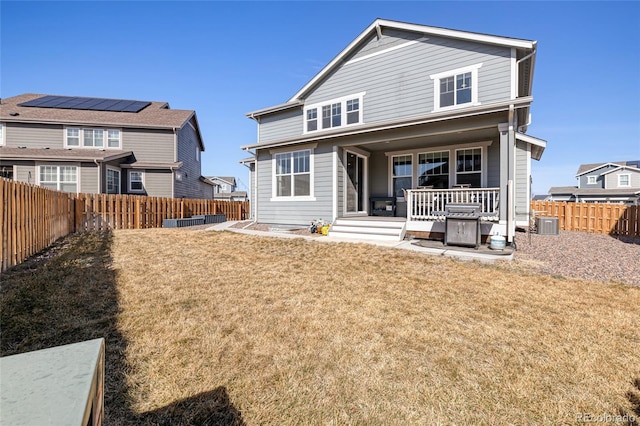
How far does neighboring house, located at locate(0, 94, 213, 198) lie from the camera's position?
50.8ft

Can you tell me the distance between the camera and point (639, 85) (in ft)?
45.4

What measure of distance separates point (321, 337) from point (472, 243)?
18.9 feet

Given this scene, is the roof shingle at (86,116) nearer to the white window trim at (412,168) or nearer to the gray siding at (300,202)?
the gray siding at (300,202)

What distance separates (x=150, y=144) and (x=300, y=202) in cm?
1384

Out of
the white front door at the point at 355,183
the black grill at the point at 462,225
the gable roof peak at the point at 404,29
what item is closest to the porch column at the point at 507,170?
the black grill at the point at 462,225

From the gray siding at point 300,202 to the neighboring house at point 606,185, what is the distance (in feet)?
115

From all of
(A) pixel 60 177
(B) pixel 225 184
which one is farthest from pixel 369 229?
(B) pixel 225 184

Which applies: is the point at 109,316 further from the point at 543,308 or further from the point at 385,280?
the point at 543,308

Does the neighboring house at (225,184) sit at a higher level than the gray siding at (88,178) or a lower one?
higher

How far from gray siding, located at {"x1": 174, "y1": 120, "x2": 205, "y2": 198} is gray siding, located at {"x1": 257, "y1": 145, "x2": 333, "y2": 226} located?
10.0m

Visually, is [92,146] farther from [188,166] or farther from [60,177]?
[188,166]

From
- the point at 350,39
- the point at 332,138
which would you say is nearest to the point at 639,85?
the point at 350,39

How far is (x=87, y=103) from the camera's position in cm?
2069

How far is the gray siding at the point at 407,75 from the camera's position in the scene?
8.92 metres
